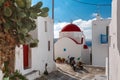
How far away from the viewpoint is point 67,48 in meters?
30.1

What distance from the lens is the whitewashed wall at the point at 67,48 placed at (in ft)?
97.6

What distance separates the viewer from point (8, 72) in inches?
176

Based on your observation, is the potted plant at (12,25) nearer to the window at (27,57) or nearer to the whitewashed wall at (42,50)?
the whitewashed wall at (42,50)

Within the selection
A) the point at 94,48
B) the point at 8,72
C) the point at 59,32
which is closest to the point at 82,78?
the point at 94,48

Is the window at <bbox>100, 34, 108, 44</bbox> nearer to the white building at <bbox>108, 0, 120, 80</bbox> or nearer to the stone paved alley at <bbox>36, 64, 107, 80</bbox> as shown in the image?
the stone paved alley at <bbox>36, 64, 107, 80</bbox>

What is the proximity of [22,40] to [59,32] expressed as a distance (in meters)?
29.2

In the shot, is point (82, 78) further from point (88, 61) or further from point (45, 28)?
point (88, 61)

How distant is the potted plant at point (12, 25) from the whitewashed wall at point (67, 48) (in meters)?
25.4

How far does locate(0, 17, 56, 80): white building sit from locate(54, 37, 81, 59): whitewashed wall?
4.42 metres

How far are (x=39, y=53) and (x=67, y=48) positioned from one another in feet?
30.2

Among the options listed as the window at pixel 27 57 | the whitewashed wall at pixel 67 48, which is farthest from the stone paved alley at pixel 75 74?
the whitewashed wall at pixel 67 48

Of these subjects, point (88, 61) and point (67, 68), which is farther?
point (88, 61)

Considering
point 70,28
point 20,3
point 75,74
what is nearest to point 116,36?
point 20,3

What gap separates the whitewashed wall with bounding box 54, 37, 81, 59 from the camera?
29734mm
